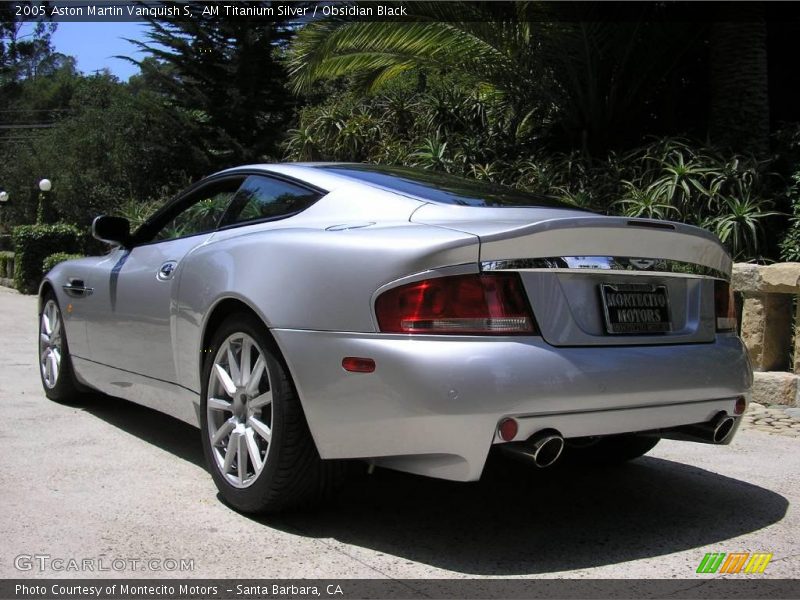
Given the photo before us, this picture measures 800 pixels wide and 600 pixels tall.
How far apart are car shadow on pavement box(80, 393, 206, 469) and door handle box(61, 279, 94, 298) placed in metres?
0.74

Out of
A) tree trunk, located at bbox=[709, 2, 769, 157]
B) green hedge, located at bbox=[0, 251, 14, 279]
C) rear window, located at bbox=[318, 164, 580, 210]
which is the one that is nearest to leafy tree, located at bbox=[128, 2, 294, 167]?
green hedge, located at bbox=[0, 251, 14, 279]

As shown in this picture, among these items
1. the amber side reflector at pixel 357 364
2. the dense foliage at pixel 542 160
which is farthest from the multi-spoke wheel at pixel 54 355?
the dense foliage at pixel 542 160

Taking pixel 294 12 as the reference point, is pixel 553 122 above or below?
below

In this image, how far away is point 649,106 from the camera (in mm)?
12195

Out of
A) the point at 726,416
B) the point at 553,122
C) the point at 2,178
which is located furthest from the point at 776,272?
the point at 2,178

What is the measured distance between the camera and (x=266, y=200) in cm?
401

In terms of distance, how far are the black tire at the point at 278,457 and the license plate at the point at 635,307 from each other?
1139mm

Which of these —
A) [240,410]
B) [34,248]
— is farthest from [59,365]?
[34,248]

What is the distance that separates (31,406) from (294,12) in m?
21.3

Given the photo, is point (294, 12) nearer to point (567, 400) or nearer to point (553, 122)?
point (553, 122)

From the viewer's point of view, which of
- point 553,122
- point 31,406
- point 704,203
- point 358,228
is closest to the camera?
point 358,228

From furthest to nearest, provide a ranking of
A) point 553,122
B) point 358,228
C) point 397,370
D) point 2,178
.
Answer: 1. point 2,178
2. point 553,122
3. point 358,228
4. point 397,370

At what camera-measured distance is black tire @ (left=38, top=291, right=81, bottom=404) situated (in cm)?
545

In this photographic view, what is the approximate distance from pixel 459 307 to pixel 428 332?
0.13m
